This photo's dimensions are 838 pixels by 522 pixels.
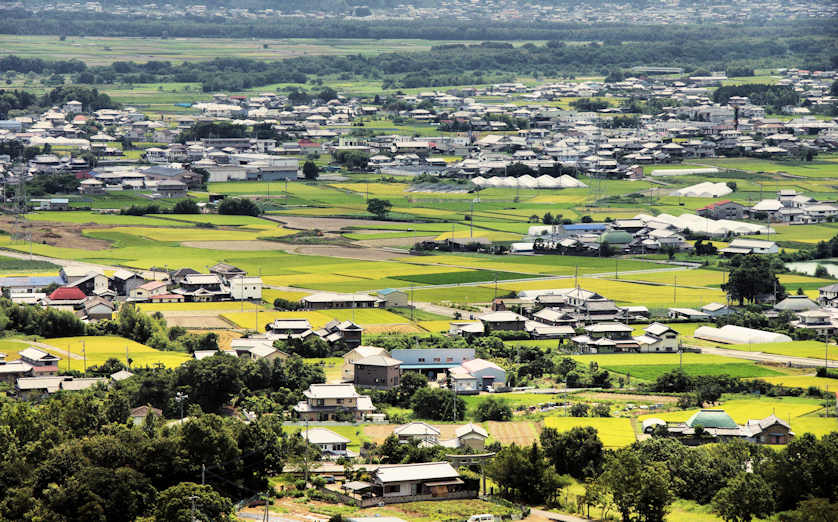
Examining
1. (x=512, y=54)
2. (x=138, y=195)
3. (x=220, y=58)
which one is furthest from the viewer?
(x=512, y=54)

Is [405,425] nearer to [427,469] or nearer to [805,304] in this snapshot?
[427,469]

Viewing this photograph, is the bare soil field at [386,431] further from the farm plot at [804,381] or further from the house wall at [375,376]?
the farm plot at [804,381]

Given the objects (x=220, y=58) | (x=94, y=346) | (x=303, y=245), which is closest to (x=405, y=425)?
(x=94, y=346)

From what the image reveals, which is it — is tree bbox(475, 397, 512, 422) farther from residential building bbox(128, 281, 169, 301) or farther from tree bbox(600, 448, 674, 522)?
residential building bbox(128, 281, 169, 301)

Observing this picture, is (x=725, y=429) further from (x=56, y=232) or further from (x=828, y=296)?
(x=56, y=232)

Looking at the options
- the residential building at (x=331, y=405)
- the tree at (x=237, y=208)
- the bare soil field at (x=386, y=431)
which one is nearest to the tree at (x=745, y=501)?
the bare soil field at (x=386, y=431)
